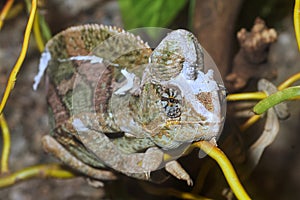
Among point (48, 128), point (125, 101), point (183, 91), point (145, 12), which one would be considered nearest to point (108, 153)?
point (125, 101)

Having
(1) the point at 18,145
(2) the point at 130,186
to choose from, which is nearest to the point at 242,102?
(2) the point at 130,186

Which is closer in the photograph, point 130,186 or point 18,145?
point 130,186

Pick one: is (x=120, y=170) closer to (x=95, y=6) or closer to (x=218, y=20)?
(x=218, y=20)

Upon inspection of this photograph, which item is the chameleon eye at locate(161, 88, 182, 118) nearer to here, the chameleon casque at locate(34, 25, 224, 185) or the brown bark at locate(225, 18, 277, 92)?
the chameleon casque at locate(34, 25, 224, 185)

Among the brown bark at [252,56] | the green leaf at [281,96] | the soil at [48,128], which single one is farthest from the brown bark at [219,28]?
the green leaf at [281,96]

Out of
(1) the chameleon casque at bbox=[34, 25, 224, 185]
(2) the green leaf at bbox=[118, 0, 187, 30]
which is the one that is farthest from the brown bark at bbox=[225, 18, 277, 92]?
(1) the chameleon casque at bbox=[34, 25, 224, 185]

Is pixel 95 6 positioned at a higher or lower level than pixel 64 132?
higher

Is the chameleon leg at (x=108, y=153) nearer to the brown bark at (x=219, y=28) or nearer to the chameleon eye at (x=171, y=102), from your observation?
the chameleon eye at (x=171, y=102)
